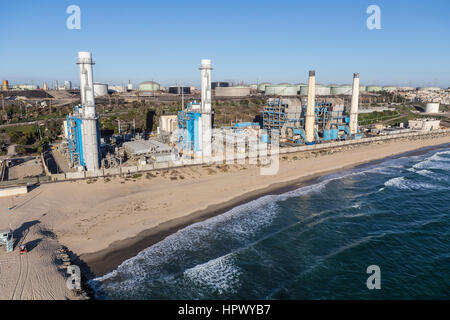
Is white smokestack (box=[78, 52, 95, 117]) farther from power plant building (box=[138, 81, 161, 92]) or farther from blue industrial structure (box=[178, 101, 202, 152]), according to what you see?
power plant building (box=[138, 81, 161, 92])

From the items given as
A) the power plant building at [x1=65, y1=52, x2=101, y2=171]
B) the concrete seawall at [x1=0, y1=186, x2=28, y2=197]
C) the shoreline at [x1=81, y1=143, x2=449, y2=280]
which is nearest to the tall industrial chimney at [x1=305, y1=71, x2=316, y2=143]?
the shoreline at [x1=81, y1=143, x2=449, y2=280]

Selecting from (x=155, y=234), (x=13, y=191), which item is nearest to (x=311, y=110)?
(x=155, y=234)

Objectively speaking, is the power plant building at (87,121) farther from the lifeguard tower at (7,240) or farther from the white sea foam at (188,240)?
the white sea foam at (188,240)

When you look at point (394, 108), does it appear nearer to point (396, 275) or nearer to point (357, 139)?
point (357, 139)

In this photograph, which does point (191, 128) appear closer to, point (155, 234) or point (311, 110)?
point (155, 234)

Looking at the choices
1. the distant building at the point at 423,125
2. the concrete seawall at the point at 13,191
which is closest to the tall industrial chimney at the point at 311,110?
the distant building at the point at 423,125
